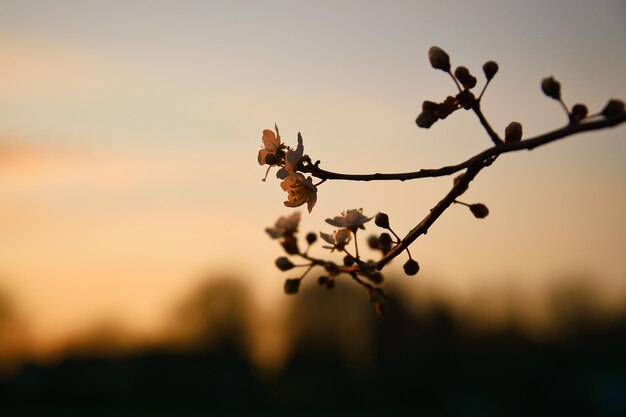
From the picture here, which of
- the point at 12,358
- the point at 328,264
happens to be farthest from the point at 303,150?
the point at 12,358

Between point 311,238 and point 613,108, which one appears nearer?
point 613,108

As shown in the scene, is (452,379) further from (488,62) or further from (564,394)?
(488,62)

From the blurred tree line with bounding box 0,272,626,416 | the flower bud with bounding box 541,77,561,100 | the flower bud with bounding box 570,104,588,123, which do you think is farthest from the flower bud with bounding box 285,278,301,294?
the blurred tree line with bounding box 0,272,626,416

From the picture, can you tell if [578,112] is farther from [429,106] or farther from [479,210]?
[479,210]

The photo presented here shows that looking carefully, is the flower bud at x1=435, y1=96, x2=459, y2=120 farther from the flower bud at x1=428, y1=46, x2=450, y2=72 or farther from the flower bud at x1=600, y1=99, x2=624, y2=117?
the flower bud at x1=600, y1=99, x2=624, y2=117

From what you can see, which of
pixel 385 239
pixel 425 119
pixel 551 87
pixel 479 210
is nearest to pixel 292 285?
pixel 385 239

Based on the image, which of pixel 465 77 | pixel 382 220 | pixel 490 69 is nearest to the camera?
pixel 465 77
